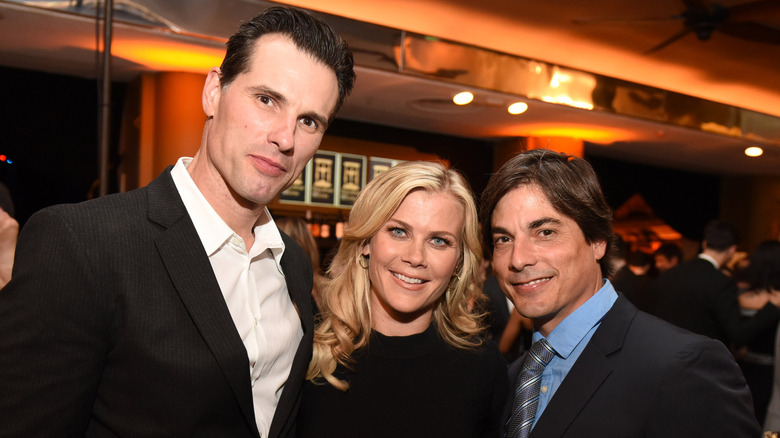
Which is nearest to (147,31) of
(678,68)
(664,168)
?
(678,68)

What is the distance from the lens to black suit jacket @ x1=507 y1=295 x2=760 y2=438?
52.9 inches

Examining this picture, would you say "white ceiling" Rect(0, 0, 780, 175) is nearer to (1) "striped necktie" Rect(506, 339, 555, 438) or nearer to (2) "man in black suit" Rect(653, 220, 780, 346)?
(2) "man in black suit" Rect(653, 220, 780, 346)

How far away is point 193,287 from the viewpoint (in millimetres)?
1312

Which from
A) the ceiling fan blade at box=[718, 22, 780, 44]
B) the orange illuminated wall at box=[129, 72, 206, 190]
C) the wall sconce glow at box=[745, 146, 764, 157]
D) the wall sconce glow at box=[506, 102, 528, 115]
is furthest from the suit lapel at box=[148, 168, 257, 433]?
the wall sconce glow at box=[745, 146, 764, 157]

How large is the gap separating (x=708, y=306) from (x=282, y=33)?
12.7 ft

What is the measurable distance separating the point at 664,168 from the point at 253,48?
9.00 meters

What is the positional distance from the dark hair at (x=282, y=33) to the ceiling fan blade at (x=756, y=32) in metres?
5.47

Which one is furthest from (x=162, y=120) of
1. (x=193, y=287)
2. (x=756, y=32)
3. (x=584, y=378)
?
(x=756, y=32)

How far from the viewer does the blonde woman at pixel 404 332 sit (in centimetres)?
189

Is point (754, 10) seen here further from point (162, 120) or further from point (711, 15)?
point (162, 120)

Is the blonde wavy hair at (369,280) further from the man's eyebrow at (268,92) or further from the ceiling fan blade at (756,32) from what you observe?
the ceiling fan blade at (756,32)

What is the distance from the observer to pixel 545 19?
5.51 metres

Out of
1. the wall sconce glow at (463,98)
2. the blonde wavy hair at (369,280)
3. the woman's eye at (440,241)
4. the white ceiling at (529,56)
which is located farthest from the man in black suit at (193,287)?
the wall sconce glow at (463,98)

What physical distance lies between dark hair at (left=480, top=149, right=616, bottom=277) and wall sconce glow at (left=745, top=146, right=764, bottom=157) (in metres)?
7.15
